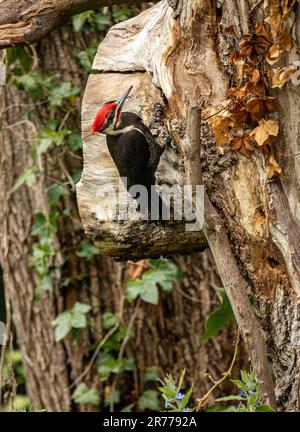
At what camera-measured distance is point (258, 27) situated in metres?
1.63

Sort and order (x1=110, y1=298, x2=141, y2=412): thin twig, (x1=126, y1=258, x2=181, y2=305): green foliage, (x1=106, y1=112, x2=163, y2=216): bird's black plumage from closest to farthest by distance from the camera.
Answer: (x1=106, y1=112, x2=163, y2=216): bird's black plumage < (x1=126, y1=258, x2=181, y2=305): green foliage < (x1=110, y1=298, x2=141, y2=412): thin twig

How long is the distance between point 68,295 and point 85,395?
0.42 metres

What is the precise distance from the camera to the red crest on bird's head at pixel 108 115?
6.43ft

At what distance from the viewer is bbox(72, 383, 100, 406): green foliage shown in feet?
10.1

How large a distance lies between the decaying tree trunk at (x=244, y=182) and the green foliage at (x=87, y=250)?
131cm

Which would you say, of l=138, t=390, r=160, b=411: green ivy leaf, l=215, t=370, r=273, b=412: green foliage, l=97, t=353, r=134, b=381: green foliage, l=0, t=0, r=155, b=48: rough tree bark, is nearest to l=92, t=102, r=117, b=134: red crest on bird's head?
l=0, t=0, r=155, b=48: rough tree bark

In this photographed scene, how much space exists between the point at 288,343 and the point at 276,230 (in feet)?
0.87

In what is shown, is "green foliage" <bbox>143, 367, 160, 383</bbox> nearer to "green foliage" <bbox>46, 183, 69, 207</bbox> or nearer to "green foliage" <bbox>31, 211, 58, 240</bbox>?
"green foliage" <bbox>31, 211, 58, 240</bbox>

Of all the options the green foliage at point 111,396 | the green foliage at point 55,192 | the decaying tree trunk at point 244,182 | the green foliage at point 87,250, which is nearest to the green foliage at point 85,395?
the green foliage at point 111,396

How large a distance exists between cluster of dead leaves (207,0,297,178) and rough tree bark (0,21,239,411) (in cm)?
138

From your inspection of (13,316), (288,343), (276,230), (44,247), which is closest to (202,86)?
(276,230)

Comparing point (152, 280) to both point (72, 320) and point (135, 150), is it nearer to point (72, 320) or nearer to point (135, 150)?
point (72, 320)

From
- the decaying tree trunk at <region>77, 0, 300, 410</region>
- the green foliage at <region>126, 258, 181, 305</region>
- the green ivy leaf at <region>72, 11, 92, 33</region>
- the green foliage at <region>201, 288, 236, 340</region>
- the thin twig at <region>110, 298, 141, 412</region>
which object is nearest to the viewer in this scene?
A: the decaying tree trunk at <region>77, 0, 300, 410</region>

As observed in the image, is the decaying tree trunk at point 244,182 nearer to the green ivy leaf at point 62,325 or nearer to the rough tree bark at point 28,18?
the rough tree bark at point 28,18
